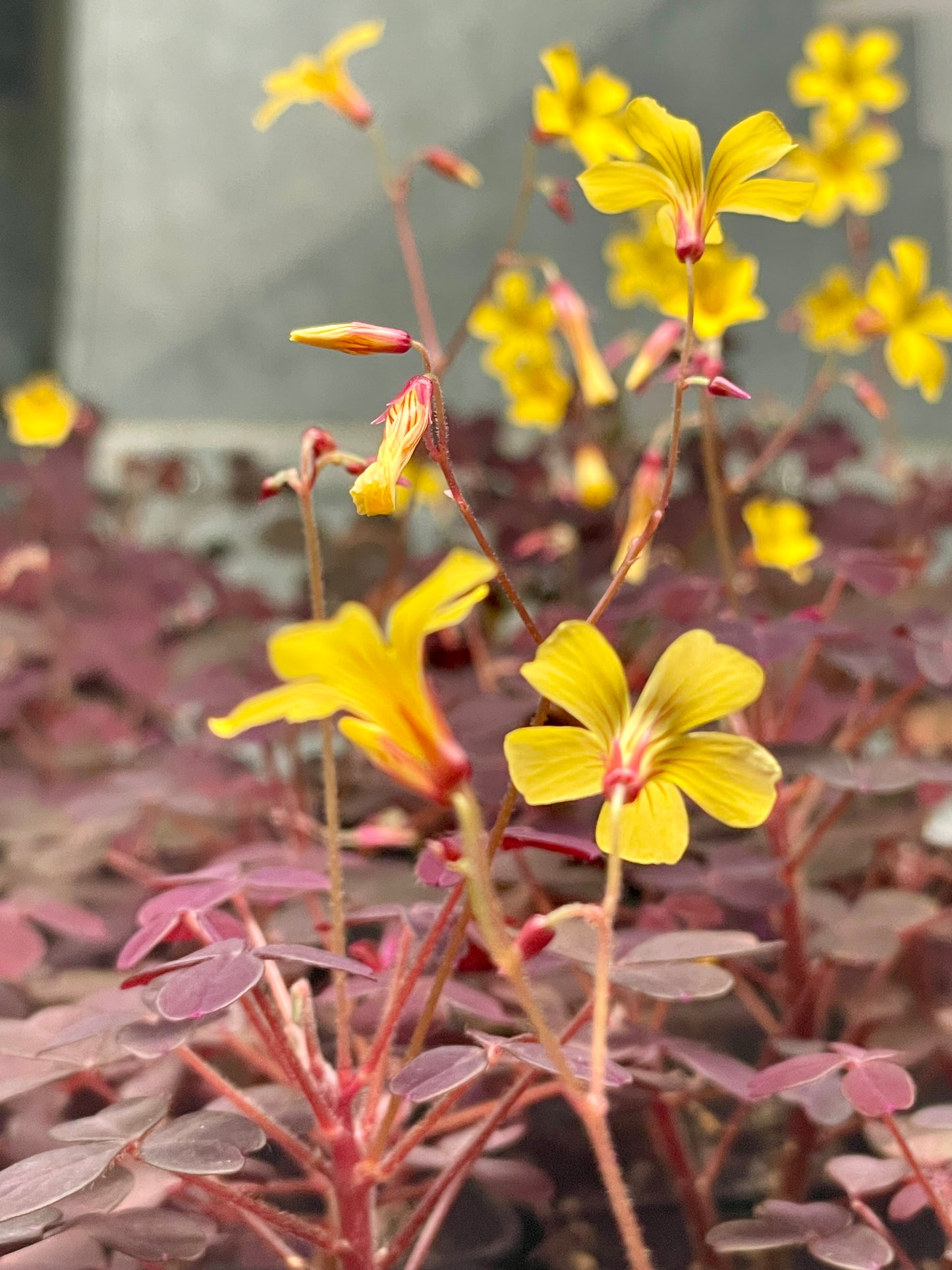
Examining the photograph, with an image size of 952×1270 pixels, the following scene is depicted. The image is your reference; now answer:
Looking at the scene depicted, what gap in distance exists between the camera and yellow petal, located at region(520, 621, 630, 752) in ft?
1.05

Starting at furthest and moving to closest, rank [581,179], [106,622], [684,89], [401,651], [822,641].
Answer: [684,89], [106,622], [822,641], [581,179], [401,651]

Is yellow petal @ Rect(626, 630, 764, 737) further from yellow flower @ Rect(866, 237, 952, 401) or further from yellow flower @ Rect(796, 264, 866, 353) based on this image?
yellow flower @ Rect(796, 264, 866, 353)

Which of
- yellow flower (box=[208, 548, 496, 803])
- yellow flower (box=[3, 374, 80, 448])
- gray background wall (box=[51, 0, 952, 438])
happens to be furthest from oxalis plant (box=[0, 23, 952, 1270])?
gray background wall (box=[51, 0, 952, 438])

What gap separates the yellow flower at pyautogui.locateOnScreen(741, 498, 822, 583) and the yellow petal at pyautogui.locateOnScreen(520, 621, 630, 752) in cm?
53

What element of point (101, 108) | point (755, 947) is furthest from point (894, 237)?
point (755, 947)

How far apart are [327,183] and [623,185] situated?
→ 157cm

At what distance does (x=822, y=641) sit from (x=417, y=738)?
1.54 ft

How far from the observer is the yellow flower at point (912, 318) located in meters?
0.70

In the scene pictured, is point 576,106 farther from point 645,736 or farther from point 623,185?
point 645,736

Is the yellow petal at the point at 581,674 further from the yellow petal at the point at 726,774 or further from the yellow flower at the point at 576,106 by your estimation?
the yellow flower at the point at 576,106

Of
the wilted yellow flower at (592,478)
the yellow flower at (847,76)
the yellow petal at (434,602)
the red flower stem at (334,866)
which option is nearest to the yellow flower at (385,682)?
the yellow petal at (434,602)

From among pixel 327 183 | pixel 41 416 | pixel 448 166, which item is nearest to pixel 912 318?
Answer: pixel 448 166

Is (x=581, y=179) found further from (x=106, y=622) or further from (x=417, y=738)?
(x=106, y=622)

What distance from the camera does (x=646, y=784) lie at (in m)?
0.36
